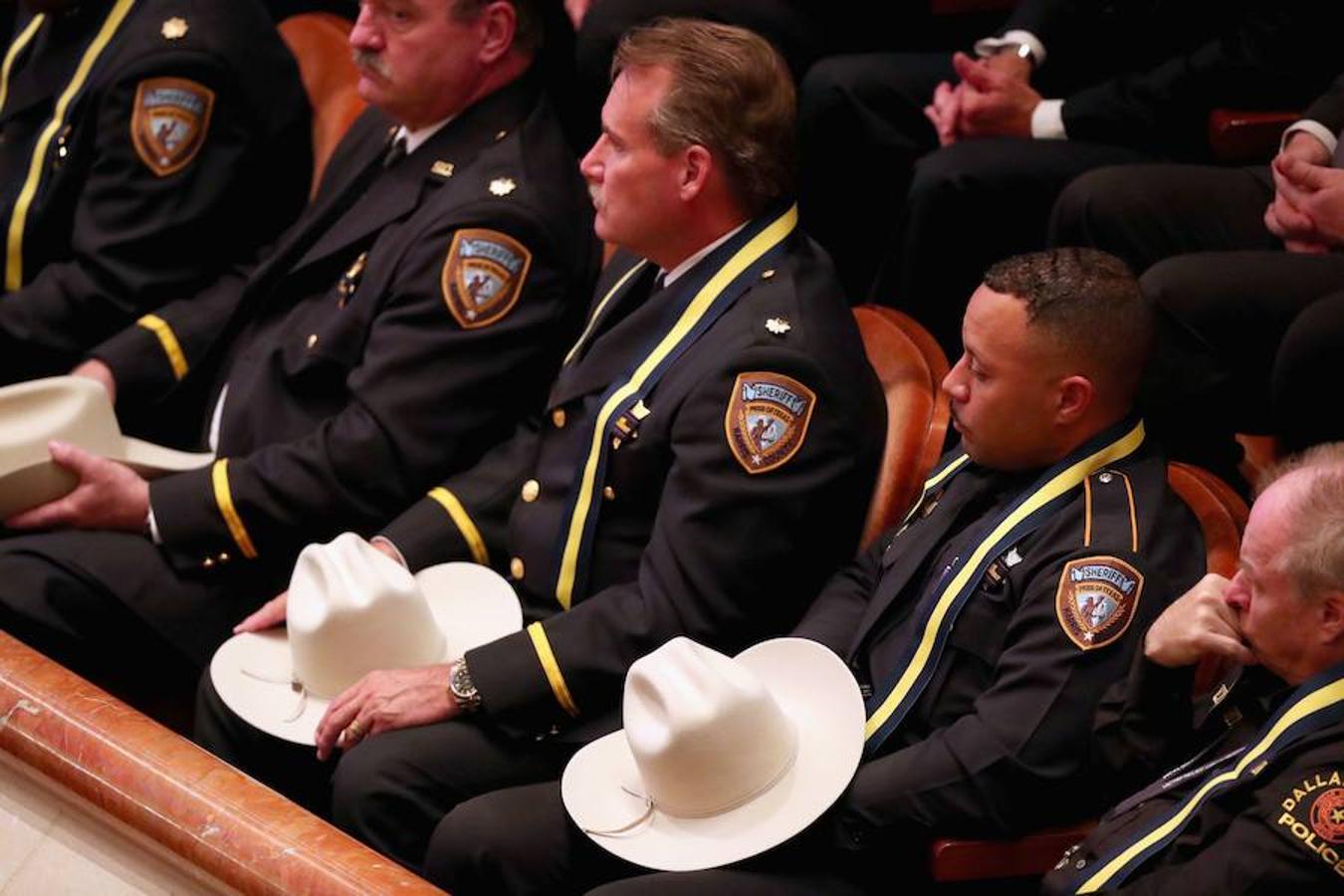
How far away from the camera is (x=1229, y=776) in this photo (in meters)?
1.92

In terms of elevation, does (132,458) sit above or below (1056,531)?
below

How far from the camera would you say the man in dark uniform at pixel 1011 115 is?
2.93 meters

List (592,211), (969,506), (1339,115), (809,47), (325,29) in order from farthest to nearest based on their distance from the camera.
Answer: (325,29)
(809,47)
(592,211)
(1339,115)
(969,506)

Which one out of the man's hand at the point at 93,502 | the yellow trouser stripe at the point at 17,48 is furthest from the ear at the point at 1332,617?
the yellow trouser stripe at the point at 17,48

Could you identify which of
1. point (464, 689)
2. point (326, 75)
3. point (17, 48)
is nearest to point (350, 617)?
point (464, 689)

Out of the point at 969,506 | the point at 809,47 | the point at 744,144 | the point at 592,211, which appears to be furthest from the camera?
the point at 809,47

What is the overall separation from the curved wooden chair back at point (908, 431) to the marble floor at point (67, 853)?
0.94 meters

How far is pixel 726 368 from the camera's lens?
2373 millimetres

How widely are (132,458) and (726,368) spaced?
3.38 feet

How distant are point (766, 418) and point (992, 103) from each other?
38.0 inches

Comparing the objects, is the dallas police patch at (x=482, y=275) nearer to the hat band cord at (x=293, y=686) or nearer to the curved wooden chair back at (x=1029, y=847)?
the hat band cord at (x=293, y=686)

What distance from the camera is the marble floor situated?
219 centimetres

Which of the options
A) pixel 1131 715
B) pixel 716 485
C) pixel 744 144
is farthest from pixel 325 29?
pixel 1131 715

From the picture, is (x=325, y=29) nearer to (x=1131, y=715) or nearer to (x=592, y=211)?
(x=592, y=211)
